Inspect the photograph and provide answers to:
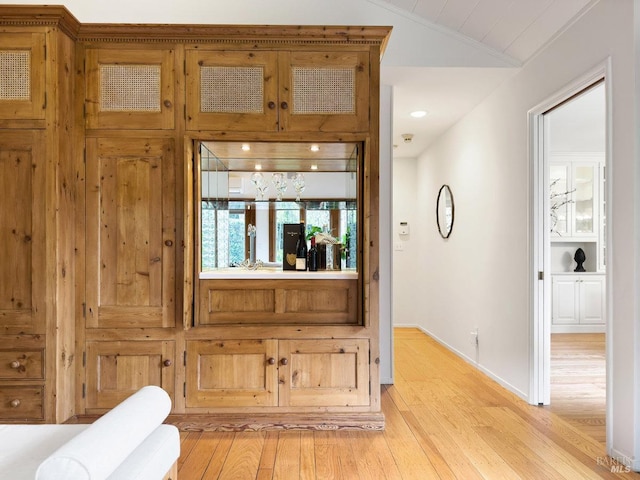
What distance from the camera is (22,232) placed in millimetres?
2568

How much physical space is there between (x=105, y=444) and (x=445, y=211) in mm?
4627

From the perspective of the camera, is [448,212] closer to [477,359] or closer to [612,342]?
[477,359]

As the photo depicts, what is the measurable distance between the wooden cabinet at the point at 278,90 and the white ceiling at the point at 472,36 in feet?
2.77

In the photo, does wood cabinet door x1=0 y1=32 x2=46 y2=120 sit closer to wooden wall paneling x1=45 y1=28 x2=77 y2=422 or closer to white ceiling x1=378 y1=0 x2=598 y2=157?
wooden wall paneling x1=45 y1=28 x2=77 y2=422

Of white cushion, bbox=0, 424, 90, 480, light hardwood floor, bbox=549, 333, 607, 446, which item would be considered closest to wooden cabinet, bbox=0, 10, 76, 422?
white cushion, bbox=0, 424, 90, 480

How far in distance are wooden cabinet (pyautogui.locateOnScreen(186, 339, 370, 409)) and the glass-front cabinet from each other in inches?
6.1

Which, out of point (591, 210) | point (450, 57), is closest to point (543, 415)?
point (450, 57)

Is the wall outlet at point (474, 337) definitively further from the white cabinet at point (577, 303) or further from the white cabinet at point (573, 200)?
the white cabinet at point (573, 200)

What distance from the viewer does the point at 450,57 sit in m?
3.47

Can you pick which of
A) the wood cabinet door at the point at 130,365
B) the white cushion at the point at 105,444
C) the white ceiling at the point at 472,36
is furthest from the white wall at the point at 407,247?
the white cushion at the point at 105,444

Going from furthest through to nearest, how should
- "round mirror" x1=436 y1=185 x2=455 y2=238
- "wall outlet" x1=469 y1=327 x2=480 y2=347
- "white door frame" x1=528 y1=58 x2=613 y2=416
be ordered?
"round mirror" x1=436 y1=185 x2=455 y2=238 < "wall outlet" x1=469 y1=327 x2=480 y2=347 < "white door frame" x1=528 y1=58 x2=613 y2=416

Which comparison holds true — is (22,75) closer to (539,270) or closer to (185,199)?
(185,199)

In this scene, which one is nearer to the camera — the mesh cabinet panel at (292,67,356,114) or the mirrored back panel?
the mesh cabinet panel at (292,67,356,114)

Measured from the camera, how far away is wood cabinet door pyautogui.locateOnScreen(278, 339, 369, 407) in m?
2.77
